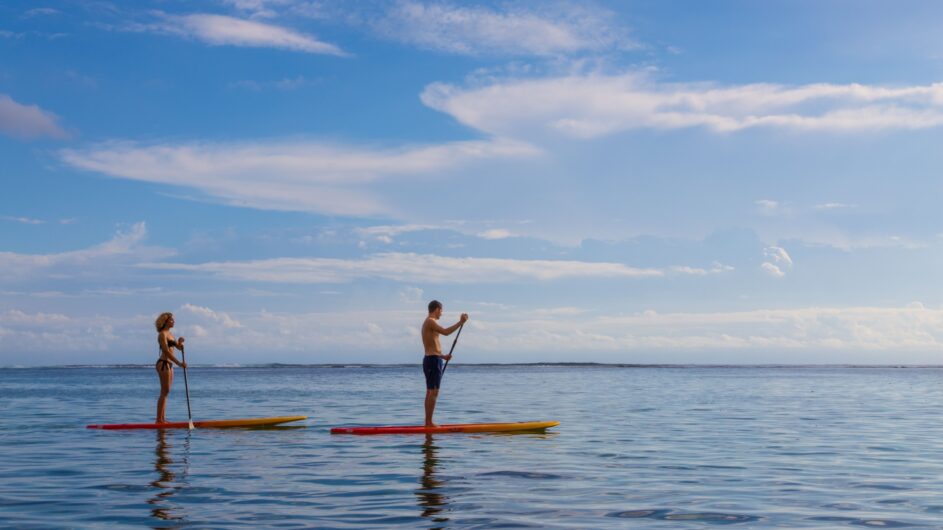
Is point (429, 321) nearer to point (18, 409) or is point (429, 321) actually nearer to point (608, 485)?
point (608, 485)

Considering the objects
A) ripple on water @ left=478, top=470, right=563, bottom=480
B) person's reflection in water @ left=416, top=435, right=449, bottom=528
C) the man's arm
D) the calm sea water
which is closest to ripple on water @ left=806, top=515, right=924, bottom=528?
the calm sea water

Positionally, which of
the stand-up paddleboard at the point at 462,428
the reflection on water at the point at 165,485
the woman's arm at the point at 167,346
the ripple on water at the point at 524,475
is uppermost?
the woman's arm at the point at 167,346

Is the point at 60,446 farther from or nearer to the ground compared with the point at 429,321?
nearer to the ground

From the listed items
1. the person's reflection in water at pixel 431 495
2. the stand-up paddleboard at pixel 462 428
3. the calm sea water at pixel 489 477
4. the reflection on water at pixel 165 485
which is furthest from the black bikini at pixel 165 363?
the person's reflection in water at pixel 431 495

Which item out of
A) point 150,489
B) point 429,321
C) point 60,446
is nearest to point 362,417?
point 429,321

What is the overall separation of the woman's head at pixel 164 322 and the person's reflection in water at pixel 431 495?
7.54 meters

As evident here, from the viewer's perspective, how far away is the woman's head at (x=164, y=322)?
61.9ft

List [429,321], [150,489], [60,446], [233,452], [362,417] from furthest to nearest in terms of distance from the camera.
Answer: [362,417] → [429,321] → [60,446] → [233,452] → [150,489]

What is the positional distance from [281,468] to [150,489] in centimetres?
246

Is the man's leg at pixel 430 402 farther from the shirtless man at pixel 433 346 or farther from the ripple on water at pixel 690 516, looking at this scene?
the ripple on water at pixel 690 516

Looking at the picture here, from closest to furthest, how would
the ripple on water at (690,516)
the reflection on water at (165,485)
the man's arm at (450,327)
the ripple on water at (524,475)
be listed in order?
the ripple on water at (690,516) < the reflection on water at (165,485) < the ripple on water at (524,475) < the man's arm at (450,327)

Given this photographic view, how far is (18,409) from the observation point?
1165 inches

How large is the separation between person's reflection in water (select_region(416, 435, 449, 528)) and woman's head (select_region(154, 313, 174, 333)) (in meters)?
7.54

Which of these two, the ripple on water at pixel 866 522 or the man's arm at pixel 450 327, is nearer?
the ripple on water at pixel 866 522
